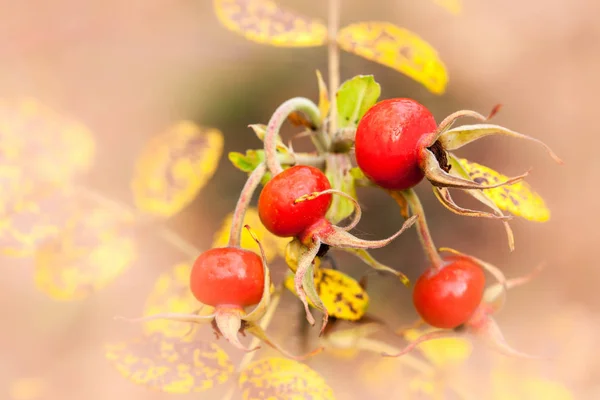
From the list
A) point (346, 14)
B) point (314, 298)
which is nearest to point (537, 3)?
point (346, 14)

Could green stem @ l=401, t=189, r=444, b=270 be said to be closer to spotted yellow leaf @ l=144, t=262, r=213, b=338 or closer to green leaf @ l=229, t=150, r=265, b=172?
green leaf @ l=229, t=150, r=265, b=172

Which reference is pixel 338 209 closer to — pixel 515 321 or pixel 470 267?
pixel 470 267

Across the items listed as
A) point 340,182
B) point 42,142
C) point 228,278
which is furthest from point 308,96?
point 228,278

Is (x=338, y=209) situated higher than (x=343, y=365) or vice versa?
(x=338, y=209)

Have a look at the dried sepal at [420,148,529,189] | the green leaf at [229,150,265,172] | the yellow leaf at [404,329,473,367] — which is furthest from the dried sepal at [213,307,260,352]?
the yellow leaf at [404,329,473,367]

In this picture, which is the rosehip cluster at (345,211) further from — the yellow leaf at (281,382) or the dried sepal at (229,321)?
the yellow leaf at (281,382)

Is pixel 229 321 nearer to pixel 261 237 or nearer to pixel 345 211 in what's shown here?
pixel 345 211

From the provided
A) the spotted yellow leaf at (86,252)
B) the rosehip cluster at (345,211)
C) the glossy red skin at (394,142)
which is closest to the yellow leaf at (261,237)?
the spotted yellow leaf at (86,252)
